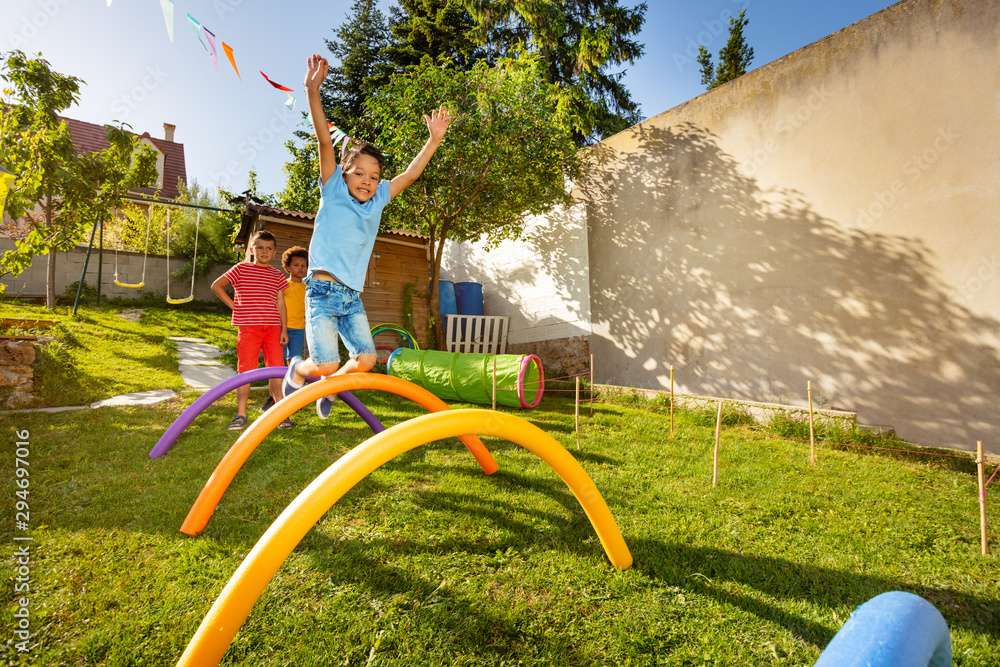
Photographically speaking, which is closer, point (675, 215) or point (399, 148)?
point (675, 215)

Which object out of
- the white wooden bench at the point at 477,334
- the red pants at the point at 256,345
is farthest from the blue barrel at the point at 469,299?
the red pants at the point at 256,345

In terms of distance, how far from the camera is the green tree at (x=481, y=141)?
9094mm

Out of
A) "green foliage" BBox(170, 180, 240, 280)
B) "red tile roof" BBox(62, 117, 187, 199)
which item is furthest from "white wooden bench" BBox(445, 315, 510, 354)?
"red tile roof" BBox(62, 117, 187, 199)

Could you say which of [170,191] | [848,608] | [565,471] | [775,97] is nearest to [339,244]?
[565,471]

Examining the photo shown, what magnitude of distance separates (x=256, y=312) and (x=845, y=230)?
24.8ft

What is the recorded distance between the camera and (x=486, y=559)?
2514 mm

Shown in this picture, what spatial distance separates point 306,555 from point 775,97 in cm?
841

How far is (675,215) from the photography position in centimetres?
832

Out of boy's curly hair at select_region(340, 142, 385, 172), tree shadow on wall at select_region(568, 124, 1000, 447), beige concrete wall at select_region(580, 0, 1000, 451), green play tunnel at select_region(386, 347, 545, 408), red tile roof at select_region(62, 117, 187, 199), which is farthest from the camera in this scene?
red tile roof at select_region(62, 117, 187, 199)

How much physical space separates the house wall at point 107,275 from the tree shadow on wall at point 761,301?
38.2ft

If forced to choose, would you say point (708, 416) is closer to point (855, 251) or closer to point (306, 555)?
point (855, 251)

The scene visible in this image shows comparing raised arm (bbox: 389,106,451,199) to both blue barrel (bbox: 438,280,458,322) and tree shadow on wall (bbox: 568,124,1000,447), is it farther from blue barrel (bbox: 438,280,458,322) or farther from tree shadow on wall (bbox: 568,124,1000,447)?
blue barrel (bbox: 438,280,458,322)

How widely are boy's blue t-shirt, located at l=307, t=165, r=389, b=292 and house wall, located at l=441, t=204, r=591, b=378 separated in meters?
6.93

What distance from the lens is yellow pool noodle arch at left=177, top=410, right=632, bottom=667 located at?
1.45 m
